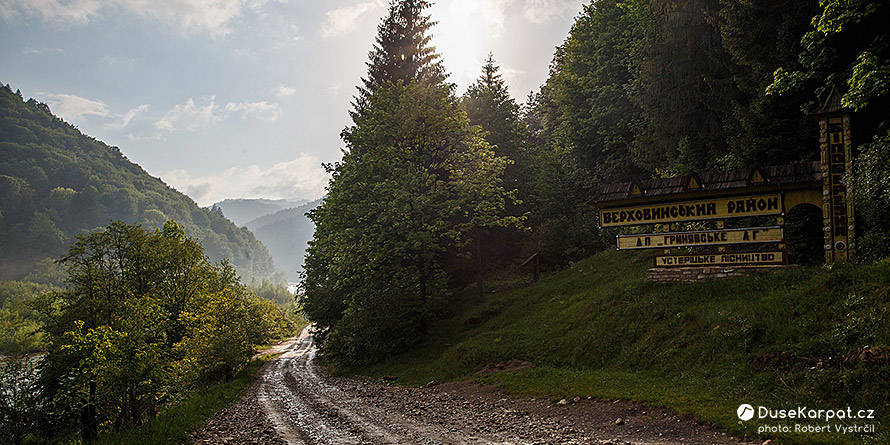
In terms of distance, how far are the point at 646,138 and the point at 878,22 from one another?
10.4m

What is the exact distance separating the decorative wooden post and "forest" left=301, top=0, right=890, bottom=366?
0.29 metres

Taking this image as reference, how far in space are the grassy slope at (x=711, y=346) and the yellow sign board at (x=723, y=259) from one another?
59 cm

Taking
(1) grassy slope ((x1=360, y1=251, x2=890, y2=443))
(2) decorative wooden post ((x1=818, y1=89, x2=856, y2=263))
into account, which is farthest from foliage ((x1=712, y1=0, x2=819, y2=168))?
(1) grassy slope ((x1=360, y1=251, x2=890, y2=443))

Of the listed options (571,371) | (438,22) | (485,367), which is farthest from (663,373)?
(438,22)

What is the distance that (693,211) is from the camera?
1415 cm

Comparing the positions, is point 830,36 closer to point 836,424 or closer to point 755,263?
point 755,263

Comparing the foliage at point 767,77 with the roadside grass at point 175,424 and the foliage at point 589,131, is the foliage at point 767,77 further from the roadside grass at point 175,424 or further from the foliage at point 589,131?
the roadside grass at point 175,424

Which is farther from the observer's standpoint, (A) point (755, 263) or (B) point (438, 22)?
(B) point (438, 22)

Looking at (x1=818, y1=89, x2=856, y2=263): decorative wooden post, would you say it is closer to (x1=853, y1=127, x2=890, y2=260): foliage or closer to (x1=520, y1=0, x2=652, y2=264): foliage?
(x1=853, y1=127, x2=890, y2=260): foliage

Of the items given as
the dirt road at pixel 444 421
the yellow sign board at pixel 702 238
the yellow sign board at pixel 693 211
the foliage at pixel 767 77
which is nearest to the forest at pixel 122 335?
the dirt road at pixel 444 421

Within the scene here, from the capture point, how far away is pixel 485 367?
16609 millimetres

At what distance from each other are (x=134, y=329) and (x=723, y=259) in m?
19.2

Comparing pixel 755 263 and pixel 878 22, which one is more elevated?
pixel 878 22

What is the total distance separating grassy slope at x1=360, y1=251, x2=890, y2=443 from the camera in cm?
808
